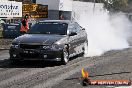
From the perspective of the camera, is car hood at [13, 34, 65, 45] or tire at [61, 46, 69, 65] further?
tire at [61, 46, 69, 65]

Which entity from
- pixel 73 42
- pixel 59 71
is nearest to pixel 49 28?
pixel 73 42

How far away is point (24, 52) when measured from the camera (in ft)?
44.4

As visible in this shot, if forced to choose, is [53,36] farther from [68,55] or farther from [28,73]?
[28,73]

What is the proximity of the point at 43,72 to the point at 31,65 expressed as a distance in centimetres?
171

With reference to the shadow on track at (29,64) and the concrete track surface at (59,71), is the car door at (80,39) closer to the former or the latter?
the concrete track surface at (59,71)

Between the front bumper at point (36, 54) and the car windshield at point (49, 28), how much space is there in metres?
1.38

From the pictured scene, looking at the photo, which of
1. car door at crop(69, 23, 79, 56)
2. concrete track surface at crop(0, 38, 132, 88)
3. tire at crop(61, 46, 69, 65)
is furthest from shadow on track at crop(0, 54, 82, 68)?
car door at crop(69, 23, 79, 56)

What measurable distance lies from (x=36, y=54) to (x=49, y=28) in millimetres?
1870

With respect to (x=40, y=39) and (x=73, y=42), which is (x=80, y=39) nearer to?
(x=73, y=42)

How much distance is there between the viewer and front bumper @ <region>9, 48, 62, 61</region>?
13461mm

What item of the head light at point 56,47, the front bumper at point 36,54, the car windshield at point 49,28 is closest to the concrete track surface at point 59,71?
the front bumper at point 36,54

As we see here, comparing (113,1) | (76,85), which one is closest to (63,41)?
(76,85)

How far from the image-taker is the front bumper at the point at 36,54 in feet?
44.2

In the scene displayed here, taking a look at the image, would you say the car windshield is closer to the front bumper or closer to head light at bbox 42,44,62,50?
head light at bbox 42,44,62,50
